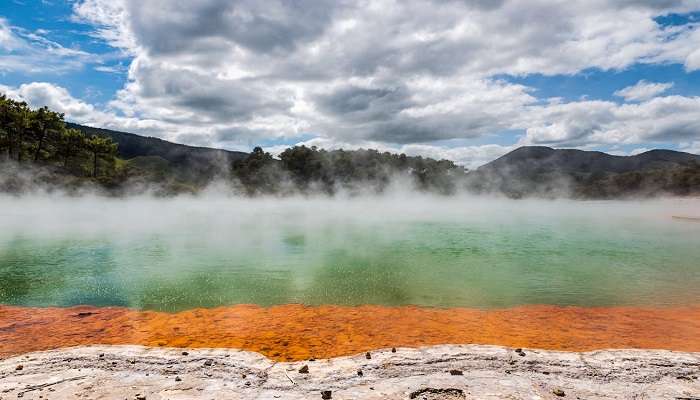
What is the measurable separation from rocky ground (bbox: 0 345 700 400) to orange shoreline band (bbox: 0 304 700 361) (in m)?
1.34

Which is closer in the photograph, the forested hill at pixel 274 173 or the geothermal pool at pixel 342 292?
the geothermal pool at pixel 342 292

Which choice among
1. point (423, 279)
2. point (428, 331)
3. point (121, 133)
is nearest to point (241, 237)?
point (423, 279)

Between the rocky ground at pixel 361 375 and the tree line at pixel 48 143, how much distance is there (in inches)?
2250

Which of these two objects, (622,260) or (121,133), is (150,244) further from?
(121,133)

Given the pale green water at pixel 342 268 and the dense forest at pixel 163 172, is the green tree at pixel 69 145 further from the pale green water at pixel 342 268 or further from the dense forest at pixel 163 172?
the pale green water at pixel 342 268

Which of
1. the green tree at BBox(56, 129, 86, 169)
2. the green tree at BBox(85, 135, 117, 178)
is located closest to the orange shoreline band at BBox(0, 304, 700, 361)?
the green tree at BBox(56, 129, 86, 169)

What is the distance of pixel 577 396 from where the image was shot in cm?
463

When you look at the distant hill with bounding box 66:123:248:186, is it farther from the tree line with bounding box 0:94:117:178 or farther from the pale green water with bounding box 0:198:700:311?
the pale green water with bounding box 0:198:700:311

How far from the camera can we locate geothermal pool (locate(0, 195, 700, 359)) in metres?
7.77

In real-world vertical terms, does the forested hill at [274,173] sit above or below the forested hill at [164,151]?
below

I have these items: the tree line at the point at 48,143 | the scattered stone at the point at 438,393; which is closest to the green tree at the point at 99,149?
the tree line at the point at 48,143

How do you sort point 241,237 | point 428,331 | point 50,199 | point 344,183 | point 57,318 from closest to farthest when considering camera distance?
1. point 428,331
2. point 57,318
3. point 241,237
4. point 50,199
5. point 344,183

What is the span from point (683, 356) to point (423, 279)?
7.72 meters

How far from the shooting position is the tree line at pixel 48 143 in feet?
164
